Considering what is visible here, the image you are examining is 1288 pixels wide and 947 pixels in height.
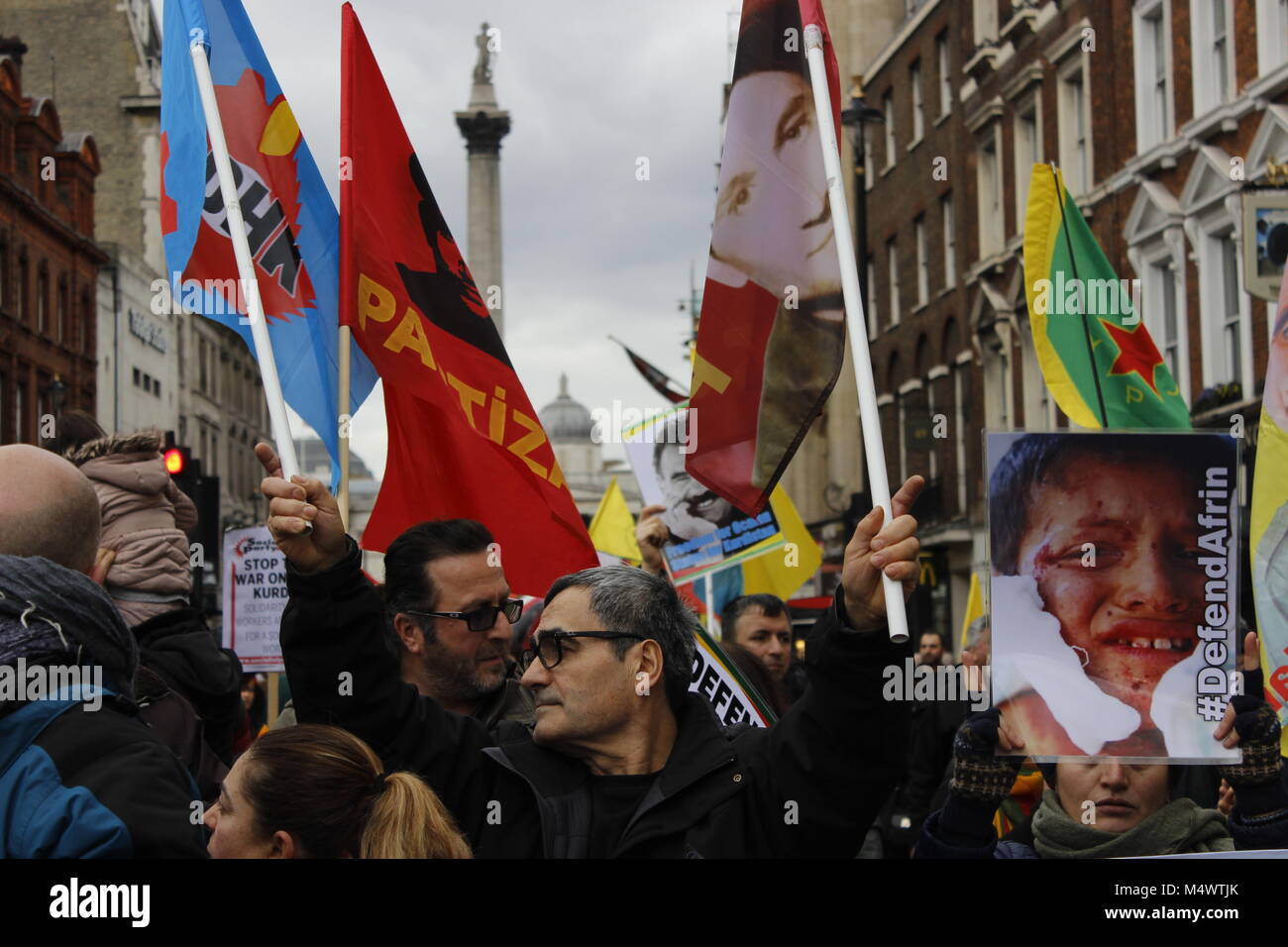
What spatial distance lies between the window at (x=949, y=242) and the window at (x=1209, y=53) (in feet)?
38.5

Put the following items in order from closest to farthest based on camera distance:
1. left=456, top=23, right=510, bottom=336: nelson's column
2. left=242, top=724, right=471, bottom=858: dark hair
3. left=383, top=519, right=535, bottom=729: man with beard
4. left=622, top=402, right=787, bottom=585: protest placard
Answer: left=242, top=724, right=471, bottom=858: dark hair, left=383, top=519, right=535, bottom=729: man with beard, left=622, top=402, right=787, bottom=585: protest placard, left=456, top=23, right=510, bottom=336: nelson's column

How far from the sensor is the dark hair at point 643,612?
4.07 metres

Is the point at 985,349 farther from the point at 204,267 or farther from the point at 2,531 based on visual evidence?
the point at 2,531

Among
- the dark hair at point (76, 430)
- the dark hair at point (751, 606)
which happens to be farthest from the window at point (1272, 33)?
the dark hair at point (76, 430)

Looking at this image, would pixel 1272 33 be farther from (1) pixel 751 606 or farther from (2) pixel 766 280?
(2) pixel 766 280

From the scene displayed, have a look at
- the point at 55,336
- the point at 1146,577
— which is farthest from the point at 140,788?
the point at 55,336

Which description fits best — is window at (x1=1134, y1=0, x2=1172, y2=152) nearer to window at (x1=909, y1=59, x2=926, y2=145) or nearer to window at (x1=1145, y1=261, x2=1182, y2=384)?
window at (x1=1145, y1=261, x2=1182, y2=384)

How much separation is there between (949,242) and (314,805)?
31.9 m

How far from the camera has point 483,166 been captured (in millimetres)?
67312

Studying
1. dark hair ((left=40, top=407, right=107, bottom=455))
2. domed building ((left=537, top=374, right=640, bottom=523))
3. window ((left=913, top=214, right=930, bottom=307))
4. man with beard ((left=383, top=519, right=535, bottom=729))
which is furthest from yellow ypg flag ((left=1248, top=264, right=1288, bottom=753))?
domed building ((left=537, top=374, right=640, bottom=523))

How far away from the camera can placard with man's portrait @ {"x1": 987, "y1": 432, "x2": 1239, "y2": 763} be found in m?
4.27

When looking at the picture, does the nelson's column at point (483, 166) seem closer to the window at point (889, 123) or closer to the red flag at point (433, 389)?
the window at point (889, 123)

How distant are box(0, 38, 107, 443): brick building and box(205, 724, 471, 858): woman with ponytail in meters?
36.7
